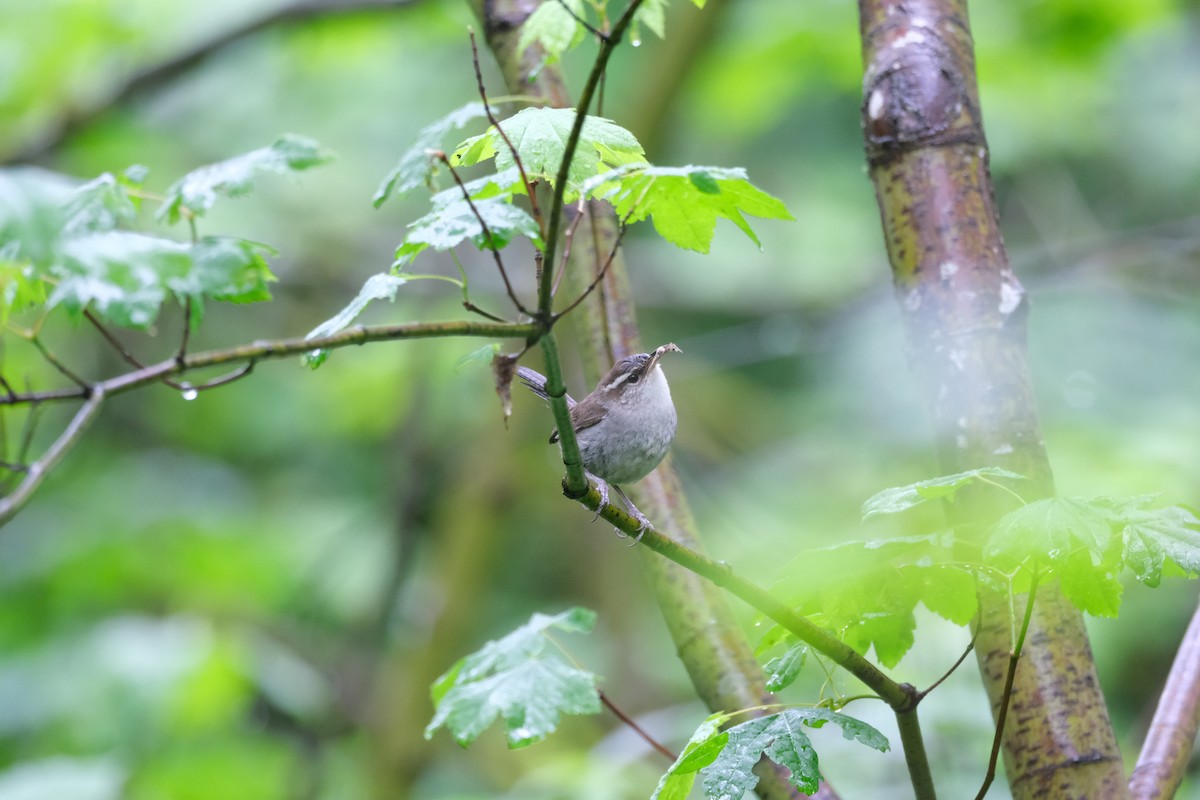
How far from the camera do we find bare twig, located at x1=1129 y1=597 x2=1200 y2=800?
206 centimetres

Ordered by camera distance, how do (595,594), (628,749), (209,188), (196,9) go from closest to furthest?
(209,188), (628,749), (196,9), (595,594)

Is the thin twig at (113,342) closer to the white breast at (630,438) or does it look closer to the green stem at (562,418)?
the green stem at (562,418)

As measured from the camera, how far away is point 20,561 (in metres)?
7.43

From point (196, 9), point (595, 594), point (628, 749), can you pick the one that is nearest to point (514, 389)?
point (628, 749)

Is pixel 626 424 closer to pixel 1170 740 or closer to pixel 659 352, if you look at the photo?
pixel 659 352

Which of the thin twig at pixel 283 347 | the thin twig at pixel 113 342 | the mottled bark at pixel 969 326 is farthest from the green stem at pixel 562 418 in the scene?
the mottled bark at pixel 969 326

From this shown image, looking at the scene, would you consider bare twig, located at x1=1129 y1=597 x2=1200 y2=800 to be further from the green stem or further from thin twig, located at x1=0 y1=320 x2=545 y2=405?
thin twig, located at x1=0 y1=320 x2=545 y2=405

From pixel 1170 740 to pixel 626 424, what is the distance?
135 cm

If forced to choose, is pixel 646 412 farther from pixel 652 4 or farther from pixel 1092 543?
pixel 1092 543

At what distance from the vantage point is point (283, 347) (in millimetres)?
1274

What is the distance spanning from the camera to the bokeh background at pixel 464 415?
5.26 metres

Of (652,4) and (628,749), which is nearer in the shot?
(652,4)

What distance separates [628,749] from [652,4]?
3.38 metres

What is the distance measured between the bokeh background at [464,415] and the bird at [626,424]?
4.68 feet
